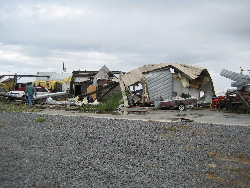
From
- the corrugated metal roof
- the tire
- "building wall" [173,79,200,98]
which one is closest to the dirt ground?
the tire

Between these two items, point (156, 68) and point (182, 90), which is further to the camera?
point (156, 68)

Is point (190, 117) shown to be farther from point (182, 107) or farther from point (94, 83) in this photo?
point (94, 83)

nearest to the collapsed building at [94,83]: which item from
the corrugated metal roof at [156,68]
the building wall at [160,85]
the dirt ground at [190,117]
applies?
the corrugated metal roof at [156,68]

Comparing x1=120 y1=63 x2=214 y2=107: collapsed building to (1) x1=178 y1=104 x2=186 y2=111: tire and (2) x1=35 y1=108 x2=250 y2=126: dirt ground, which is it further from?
(2) x1=35 y1=108 x2=250 y2=126: dirt ground

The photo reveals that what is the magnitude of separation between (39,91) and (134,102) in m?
9.21

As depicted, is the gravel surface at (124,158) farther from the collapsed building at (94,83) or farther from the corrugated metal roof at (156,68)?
the collapsed building at (94,83)

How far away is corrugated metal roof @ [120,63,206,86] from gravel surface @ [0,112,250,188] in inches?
568

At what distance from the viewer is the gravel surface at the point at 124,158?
4332 millimetres

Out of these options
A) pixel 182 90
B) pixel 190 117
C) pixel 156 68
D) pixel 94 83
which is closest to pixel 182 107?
pixel 182 90

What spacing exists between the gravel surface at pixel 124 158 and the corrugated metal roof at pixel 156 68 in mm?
14424

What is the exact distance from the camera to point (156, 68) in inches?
964

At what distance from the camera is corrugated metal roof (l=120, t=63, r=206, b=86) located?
23.0 meters

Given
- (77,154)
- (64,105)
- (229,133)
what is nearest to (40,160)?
(77,154)

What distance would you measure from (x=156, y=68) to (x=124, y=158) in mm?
19342
